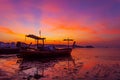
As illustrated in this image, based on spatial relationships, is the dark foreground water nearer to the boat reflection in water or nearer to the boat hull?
the boat reflection in water

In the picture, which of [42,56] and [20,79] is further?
[42,56]

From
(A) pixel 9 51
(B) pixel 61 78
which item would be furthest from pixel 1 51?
(B) pixel 61 78

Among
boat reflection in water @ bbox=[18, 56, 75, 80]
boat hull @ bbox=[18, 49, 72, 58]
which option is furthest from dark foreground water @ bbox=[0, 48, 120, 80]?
boat hull @ bbox=[18, 49, 72, 58]

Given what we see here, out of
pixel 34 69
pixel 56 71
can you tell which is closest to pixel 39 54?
pixel 34 69

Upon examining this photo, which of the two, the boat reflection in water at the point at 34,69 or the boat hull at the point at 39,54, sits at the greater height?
the boat hull at the point at 39,54

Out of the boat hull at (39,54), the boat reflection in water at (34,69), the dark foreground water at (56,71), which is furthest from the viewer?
the boat hull at (39,54)

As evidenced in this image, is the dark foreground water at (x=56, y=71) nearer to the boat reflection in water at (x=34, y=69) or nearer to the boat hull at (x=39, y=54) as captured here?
the boat reflection in water at (x=34, y=69)

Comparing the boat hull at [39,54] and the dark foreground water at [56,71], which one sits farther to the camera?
the boat hull at [39,54]

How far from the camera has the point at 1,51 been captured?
65.8 metres

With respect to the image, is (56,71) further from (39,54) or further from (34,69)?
(39,54)

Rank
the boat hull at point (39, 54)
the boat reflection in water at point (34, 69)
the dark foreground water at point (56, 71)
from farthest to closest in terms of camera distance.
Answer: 1. the boat hull at point (39, 54)
2. the dark foreground water at point (56, 71)
3. the boat reflection in water at point (34, 69)

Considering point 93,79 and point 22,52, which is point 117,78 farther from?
point 22,52

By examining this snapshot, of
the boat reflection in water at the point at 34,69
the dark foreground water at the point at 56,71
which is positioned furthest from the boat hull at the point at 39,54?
the boat reflection in water at the point at 34,69

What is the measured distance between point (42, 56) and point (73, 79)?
26476 millimetres
